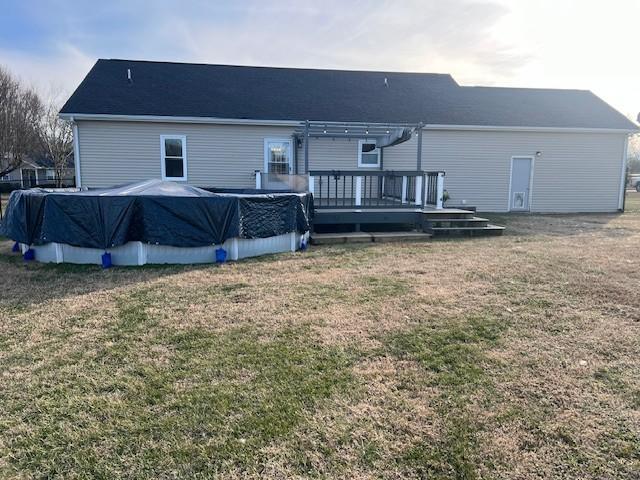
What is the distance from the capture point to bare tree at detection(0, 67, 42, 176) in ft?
74.9

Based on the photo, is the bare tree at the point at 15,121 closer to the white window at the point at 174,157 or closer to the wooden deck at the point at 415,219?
the white window at the point at 174,157

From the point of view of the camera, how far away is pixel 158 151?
1265 cm

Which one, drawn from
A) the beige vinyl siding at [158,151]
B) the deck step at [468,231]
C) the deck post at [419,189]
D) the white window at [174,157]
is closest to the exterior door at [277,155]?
the beige vinyl siding at [158,151]

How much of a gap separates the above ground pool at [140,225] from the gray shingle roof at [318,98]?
6.44m

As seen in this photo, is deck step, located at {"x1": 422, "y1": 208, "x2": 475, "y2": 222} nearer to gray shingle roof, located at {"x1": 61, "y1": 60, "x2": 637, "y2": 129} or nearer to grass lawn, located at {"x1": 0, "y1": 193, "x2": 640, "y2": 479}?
grass lawn, located at {"x1": 0, "y1": 193, "x2": 640, "y2": 479}

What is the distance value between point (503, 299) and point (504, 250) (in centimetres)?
319

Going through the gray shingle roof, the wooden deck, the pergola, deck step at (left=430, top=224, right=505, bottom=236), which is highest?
the gray shingle roof

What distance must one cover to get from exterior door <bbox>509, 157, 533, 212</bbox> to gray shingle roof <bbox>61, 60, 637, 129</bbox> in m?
1.29

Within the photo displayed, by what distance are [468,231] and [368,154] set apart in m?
5.40

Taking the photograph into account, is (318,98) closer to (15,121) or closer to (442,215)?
(442,215)

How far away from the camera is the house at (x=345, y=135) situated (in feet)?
40.7

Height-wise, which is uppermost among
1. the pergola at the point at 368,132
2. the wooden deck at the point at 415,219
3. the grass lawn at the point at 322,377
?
the pergola at the point at 368,132

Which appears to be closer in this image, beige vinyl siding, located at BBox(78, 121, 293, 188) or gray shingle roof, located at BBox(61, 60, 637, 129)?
beige vinyl siding, located at BBox(78, 121, 293, 188)

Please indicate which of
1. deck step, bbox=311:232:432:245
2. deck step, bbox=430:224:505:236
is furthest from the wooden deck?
deck step, bbox=311:232:432:245
